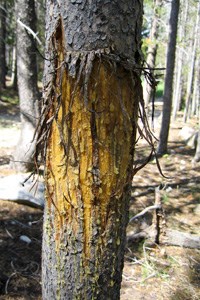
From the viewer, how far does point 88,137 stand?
62.6 inches

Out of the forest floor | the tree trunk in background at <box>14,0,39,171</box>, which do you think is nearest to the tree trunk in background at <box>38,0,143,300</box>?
the forest floor

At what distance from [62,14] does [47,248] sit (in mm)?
1169

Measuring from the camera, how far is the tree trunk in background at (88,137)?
4.98 ft

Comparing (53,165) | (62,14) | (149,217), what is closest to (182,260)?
(149,217)

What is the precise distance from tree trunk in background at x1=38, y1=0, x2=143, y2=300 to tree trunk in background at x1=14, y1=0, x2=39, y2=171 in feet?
15.9

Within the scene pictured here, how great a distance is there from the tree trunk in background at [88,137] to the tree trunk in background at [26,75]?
4.86m

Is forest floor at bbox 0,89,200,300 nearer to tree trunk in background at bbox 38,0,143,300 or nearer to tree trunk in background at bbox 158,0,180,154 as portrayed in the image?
tree trunk in background at bbox 38,0,143,300

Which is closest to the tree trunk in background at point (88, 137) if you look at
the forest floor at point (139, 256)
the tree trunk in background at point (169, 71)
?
the forest floor at point (139, 256)

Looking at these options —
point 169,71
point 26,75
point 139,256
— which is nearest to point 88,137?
point 139,256

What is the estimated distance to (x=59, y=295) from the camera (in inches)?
70.2

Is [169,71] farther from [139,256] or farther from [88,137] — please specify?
[88,137]

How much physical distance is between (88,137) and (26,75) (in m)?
5.51

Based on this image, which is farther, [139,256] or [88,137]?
[139,256]

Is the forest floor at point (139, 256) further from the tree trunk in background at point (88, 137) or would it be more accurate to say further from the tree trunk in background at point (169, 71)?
the tree trunk in background at point (169, 71)
